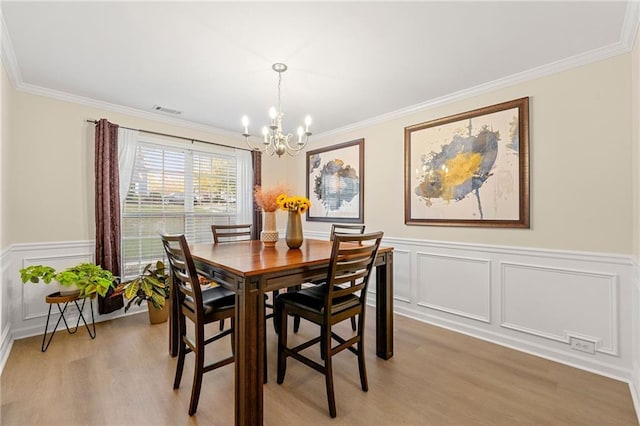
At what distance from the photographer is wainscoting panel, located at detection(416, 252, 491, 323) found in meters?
2.87

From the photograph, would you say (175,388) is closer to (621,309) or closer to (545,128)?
(621,309)

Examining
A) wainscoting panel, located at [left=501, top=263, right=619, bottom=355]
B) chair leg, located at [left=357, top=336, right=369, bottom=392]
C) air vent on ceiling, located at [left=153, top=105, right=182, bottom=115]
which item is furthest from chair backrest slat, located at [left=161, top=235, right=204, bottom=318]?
wainscoting panel, located at [left=501, top=263, right=619, bottom=355]

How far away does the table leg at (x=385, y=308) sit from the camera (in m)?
2.44

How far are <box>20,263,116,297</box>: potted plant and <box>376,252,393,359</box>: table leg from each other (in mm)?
2559

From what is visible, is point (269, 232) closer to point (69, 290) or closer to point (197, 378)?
point (197, 378)

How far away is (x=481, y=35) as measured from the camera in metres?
2.04

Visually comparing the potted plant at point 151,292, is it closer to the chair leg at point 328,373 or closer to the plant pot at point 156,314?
the plant pot at point 156,314

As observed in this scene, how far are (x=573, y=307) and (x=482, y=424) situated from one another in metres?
1.38

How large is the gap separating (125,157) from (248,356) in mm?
2983

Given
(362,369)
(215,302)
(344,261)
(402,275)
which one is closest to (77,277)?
(215,302)

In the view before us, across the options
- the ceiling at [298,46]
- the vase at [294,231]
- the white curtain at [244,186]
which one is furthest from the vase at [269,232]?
the white curtain at [244,186]

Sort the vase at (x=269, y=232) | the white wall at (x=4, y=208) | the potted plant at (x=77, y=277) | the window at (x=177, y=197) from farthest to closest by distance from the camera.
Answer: the window at (x=177, y=197) < the vase at (x=269, y=232) < the potted plant at (x=77, y=277) < the white wall at (x=4, y=208)

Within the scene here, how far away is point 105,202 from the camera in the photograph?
318 cm

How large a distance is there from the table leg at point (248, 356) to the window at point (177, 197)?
103 inches
